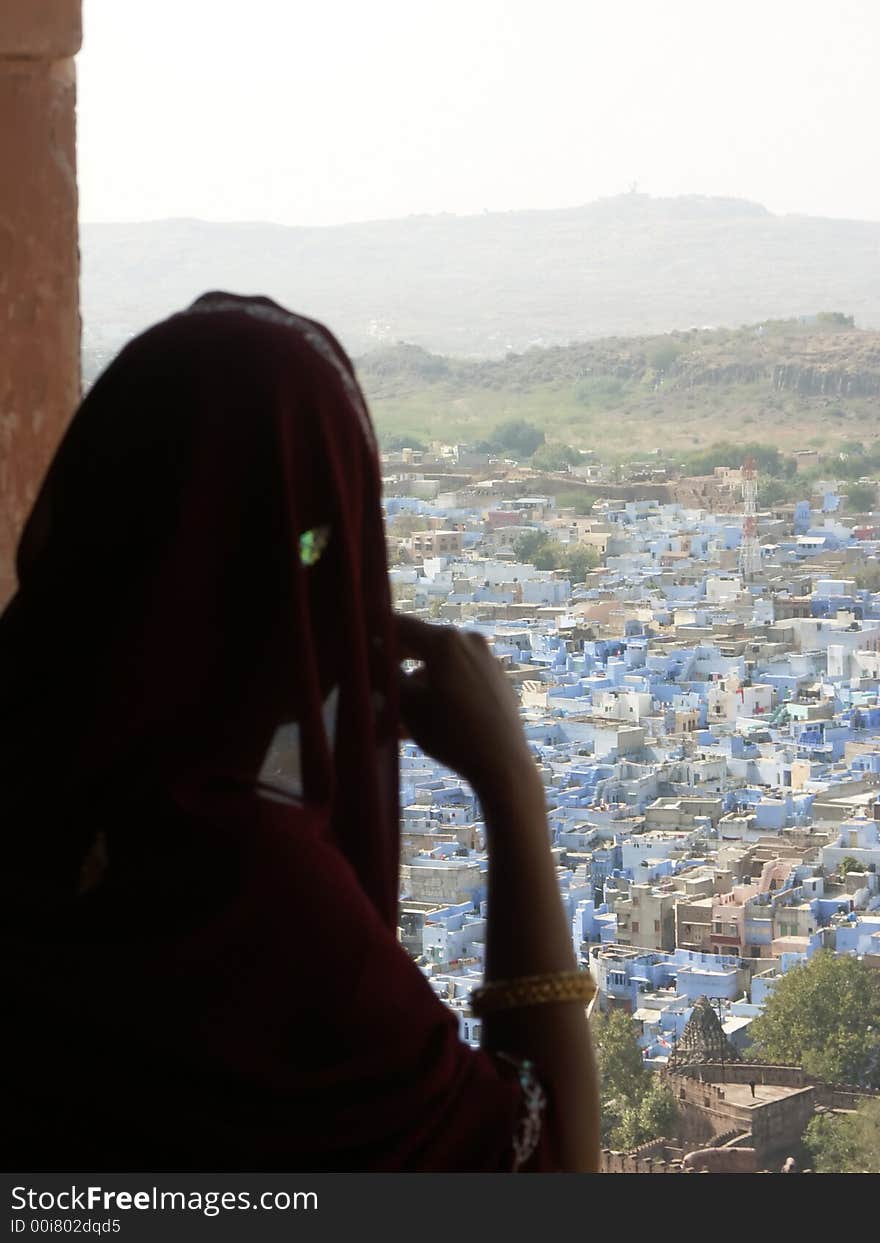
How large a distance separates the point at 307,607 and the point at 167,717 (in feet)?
0.32

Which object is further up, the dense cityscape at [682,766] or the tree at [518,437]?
A: the tree at [518,437]

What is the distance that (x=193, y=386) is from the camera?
76 centimetres

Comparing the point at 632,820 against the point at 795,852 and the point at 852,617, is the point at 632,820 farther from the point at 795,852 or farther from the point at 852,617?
the point at 852,617

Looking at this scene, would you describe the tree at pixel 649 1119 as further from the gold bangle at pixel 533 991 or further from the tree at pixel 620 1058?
the gold bangle at pixel 533 991

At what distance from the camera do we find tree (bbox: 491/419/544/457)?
817 cm

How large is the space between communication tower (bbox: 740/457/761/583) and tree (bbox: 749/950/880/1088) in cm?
568

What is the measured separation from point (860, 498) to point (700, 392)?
2357 mm

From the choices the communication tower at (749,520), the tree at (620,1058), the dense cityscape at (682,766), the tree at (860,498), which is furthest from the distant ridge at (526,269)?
the tree at (620,1058)

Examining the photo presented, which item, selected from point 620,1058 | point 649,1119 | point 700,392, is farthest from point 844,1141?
point 700,392

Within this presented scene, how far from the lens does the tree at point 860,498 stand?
30.5 ft

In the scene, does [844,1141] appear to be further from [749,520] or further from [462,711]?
[749,520]

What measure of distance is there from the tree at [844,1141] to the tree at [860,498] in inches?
217

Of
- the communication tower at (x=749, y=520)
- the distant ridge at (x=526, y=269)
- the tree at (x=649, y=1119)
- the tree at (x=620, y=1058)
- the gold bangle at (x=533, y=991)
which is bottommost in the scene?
the tree at (x=620, y=1058)
